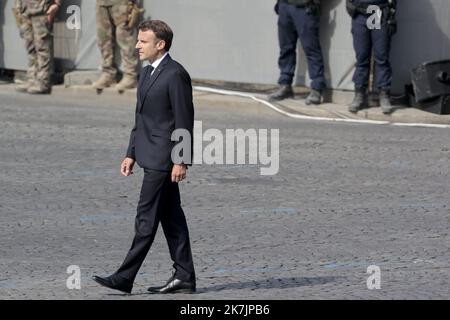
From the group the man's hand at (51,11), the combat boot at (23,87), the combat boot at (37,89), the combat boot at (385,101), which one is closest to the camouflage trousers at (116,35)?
the man's hand at (51,11)

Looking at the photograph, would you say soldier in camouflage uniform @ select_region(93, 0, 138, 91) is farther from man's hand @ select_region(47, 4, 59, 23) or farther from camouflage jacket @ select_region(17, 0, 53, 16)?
camouflage jacket @ select_region(17, 0, 53, 16)

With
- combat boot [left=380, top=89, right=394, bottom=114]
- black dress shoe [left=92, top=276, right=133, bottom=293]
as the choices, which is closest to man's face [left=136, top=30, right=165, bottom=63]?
black dress shoe [left=92, top=276, right=133, bottom=293]

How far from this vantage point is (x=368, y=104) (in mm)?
18047

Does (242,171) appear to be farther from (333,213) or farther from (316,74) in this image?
(316,74)

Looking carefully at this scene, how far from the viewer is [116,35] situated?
64.2ft

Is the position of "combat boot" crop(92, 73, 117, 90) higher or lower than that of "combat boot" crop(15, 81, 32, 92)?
higher

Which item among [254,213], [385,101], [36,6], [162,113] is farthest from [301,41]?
[162,113]

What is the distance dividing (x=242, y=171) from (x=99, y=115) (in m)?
4.18

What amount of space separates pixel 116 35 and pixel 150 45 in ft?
35.2

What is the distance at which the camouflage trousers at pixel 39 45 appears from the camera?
19.7 metres

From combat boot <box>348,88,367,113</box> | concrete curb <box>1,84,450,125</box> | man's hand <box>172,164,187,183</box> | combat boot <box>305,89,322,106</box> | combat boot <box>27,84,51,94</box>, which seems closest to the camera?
man's hand <box>172,164,187,183</box>

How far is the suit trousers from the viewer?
29.2 feet

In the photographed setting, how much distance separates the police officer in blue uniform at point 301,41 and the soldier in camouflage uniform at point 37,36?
140 inches
